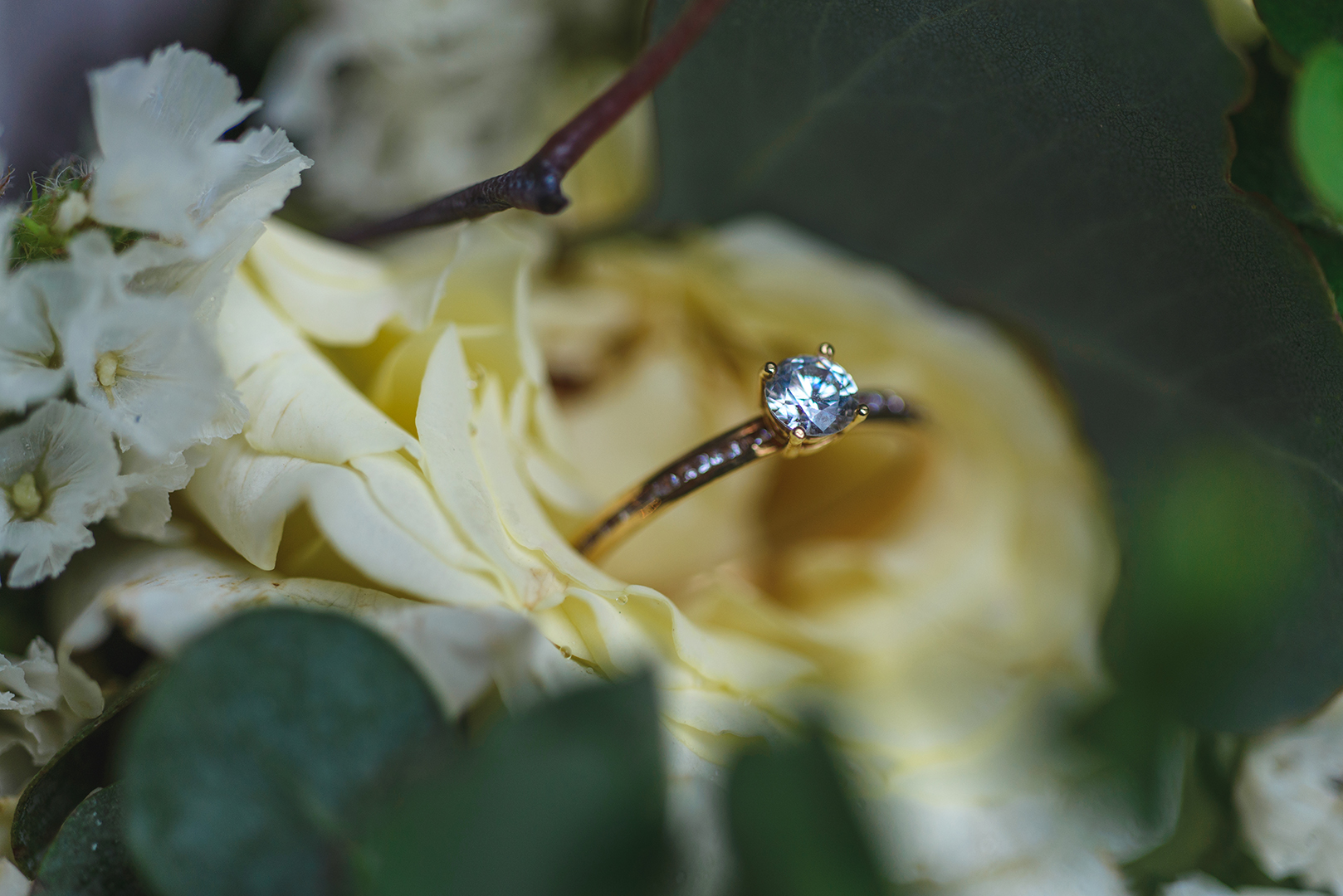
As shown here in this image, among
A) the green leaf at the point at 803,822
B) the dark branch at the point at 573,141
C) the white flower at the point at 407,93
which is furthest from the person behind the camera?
the white flower at the point at 407,93

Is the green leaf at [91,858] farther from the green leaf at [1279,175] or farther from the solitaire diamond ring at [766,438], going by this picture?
the green leaf at [1279,175]

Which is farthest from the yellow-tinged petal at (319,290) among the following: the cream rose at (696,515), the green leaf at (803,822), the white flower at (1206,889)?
the white flower at (1206,889)

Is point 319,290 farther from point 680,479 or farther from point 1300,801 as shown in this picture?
point 1300,801

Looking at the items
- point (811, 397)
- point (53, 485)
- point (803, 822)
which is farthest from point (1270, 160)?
point (53, 485)

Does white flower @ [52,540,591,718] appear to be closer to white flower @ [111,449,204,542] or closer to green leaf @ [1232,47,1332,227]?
white flower @ [111,449,204,542]

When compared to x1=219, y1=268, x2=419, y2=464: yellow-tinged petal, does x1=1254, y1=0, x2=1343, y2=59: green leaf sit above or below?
above

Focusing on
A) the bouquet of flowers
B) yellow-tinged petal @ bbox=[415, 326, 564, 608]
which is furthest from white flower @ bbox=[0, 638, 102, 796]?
yellow-tinged petal @ bbox=[415, 326, 564, 608]

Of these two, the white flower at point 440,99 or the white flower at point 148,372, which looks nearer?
the white flower at point 148,372
